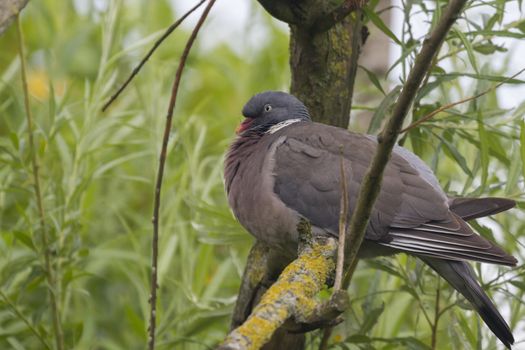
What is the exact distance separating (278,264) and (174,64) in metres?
1.30

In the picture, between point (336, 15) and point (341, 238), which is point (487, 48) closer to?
point (336, 15)

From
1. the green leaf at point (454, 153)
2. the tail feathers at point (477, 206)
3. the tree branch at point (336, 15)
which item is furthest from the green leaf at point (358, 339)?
the tree branch at point (336, 15)

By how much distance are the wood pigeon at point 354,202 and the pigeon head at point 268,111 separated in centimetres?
1

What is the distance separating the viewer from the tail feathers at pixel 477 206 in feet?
9.73

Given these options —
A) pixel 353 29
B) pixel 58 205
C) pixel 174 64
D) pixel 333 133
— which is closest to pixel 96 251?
pixel 58 205

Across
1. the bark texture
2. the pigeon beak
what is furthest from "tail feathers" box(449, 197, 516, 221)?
the pigeon beak

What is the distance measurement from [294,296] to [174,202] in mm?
1640

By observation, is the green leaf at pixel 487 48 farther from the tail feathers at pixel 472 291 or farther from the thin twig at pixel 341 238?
the thin twig at pixel 341 238

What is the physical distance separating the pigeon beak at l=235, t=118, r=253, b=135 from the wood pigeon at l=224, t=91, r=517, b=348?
11.5 inches

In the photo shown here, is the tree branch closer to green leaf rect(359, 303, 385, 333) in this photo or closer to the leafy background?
the leafy background

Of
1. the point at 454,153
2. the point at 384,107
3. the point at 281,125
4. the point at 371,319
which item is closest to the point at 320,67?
the point at 384,107

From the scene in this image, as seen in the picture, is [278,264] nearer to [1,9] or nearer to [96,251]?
[96,251]

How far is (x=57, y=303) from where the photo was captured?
3.25m

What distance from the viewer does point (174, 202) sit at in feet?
12.0
